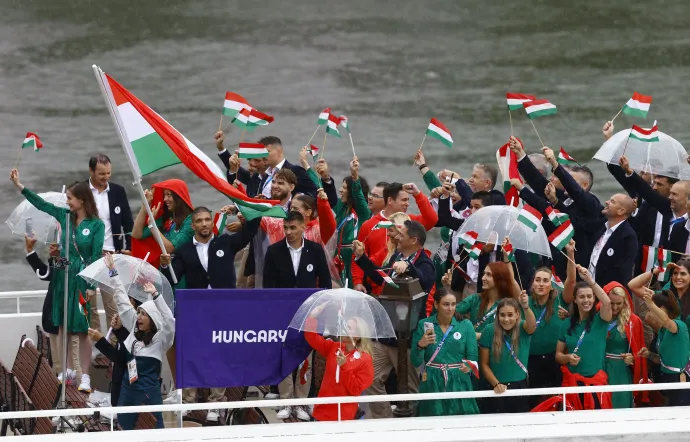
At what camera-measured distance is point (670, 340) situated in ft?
28.0

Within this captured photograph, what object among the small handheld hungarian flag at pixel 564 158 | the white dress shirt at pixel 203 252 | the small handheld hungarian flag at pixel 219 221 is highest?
the small handheld hungarian flag at pixel 564 158

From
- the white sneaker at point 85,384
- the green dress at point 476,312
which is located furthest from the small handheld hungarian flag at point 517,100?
the white sneaker at point 85,384

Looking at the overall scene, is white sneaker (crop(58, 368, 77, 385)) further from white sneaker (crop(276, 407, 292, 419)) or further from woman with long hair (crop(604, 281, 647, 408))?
woman with long hair (crop(604, 281, 647, 408))

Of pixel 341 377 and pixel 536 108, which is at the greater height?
pixel 536 108

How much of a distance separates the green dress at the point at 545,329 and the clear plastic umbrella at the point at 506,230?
1.18 ft

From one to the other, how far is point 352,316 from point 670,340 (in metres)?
2.15

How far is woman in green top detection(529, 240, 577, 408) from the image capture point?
8.66m

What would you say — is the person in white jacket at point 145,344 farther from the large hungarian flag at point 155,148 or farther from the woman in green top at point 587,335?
the woman in green top at point 587,335

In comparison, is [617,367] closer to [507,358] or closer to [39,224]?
[507,358]

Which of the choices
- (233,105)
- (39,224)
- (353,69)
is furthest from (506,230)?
(353,69)

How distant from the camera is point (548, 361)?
352 inches

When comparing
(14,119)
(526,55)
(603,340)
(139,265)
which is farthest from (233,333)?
(526,55)

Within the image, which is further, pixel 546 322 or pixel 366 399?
pixel 546 322

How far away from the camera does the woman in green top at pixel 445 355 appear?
8344mm
